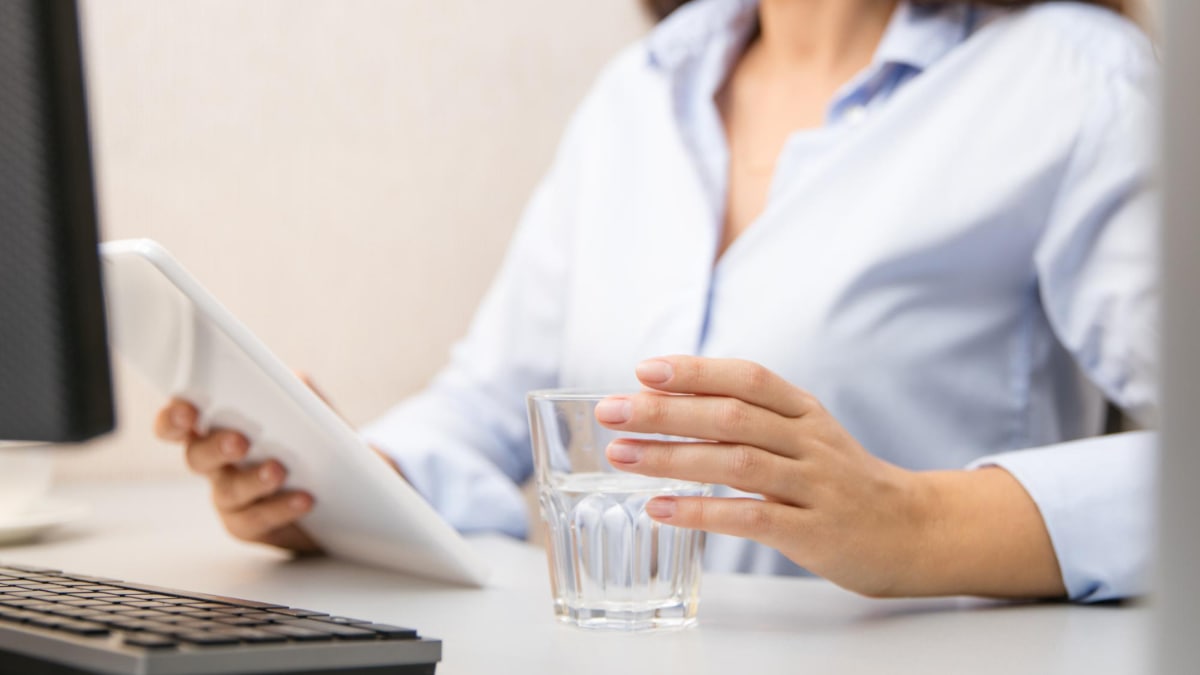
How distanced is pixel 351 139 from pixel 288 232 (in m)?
0.13

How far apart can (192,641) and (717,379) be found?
0.25 metres

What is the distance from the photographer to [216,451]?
2.47 ft

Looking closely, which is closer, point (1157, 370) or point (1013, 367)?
point (1157, 370)

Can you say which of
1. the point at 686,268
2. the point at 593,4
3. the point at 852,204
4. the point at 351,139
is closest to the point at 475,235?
the point at 351,139

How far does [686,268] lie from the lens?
3.43ft

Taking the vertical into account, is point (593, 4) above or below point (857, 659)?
above

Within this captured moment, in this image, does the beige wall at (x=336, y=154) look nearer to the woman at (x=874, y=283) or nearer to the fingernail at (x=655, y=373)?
the woman at (x=874, y=283)

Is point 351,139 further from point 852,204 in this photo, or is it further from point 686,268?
point 852,204

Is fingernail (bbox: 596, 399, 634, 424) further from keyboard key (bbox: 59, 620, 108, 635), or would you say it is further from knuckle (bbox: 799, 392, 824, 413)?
keyboard key (bbox: 59, 620, 108, 635)

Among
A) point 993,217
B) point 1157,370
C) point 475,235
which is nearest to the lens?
point 1157,370

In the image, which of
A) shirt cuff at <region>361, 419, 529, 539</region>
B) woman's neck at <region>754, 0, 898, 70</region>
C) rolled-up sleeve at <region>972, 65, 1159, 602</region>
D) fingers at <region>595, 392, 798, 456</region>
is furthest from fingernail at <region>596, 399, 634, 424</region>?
woman's neck at <region>754, 0, 898, 70</region>

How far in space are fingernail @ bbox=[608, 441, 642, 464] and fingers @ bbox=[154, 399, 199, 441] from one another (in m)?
0.30

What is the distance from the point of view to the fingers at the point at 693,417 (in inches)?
21.4

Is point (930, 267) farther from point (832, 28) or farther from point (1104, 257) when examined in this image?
point (832, 28)
